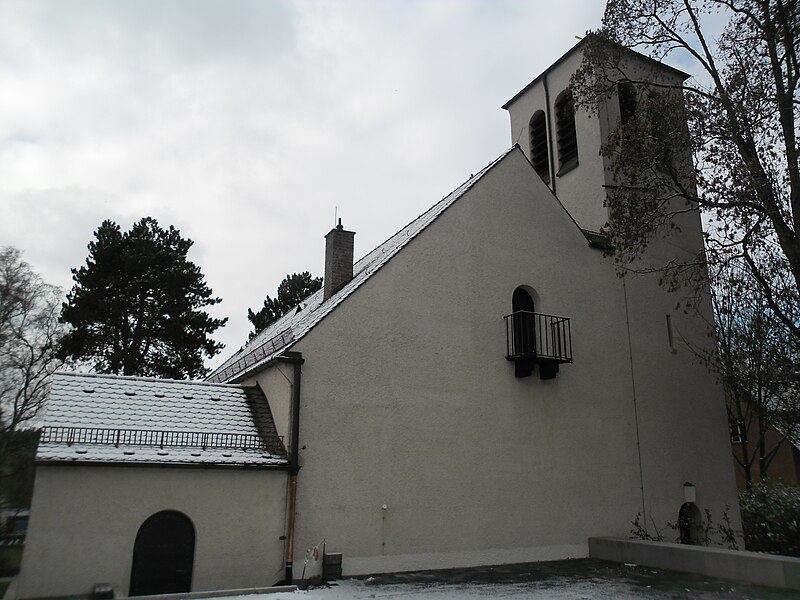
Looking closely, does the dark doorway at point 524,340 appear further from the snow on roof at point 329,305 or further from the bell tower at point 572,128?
the bell tower at point 572,128

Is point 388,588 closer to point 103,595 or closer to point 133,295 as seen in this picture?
point 103,595

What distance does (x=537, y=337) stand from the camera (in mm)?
15562

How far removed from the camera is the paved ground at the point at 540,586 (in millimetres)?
10281

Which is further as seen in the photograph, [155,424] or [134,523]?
[155,424]

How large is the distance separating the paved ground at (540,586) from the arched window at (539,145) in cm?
1288

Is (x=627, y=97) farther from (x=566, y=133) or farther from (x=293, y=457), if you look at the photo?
(x=293, y=457)

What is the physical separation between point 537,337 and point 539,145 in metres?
8.94

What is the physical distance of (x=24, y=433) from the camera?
24.9 meters

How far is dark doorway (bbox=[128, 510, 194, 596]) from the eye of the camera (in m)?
10.2

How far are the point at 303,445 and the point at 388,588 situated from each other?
9.70 ft

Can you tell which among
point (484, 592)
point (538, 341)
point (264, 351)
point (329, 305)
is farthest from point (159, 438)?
point (538, 341)

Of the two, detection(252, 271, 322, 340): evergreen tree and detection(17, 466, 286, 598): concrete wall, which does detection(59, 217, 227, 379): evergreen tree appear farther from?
detection(17, 466, 286, 598): concrete wall

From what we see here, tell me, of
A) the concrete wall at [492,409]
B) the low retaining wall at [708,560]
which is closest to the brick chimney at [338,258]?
the concrete wall at [492,409]

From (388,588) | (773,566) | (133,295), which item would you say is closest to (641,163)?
(773,566)
